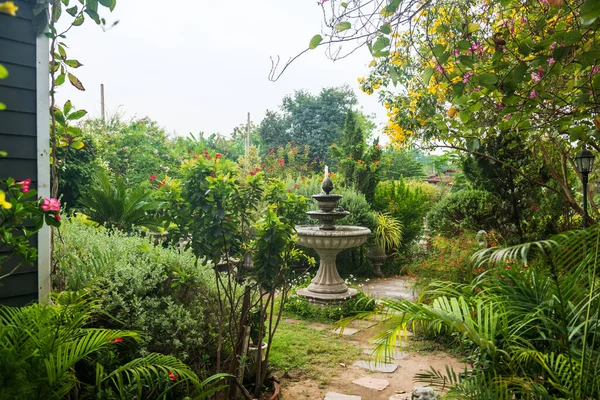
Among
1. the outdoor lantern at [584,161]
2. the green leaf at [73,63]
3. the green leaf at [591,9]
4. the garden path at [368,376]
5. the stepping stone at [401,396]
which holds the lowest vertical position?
the stepping stone at [401,396]

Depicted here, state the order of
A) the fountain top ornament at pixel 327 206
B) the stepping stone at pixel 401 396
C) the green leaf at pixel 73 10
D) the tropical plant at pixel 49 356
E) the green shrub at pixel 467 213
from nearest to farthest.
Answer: the tropical plant at pixel 49 356 → the green leaf at pixel 73 10 → the stepping stone at pixel 401 396 → the fountain top ornament at pixel 327 206 → the green shrub at pixel 467 213

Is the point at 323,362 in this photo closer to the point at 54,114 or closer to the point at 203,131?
the point at 54,114

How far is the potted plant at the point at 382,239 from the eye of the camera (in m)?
7.46

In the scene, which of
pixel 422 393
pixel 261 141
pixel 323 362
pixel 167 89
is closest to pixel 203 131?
pixel 167 89

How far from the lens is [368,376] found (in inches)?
132

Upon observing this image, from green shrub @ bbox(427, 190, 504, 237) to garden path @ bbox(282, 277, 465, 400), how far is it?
2783 mm

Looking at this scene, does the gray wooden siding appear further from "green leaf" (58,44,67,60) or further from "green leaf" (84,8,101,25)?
"green leaf" (84,8,101,25)

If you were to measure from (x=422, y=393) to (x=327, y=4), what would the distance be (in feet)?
6.68

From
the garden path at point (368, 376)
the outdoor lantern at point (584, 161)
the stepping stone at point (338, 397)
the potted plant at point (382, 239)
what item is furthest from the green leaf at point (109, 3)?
the potted plant at point (382, 239)

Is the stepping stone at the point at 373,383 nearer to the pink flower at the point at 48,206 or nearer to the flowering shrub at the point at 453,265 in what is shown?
the flowering shrub at the point at 453,265

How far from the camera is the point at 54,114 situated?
241 cm

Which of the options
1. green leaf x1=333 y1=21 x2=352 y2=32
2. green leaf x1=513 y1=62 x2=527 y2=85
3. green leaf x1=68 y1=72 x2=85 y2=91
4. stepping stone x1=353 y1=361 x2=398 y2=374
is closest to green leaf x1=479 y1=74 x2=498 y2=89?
green leaf x1=513 y1=62 x2=527 y2=85

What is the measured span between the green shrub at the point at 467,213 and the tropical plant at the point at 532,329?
14.3 ft

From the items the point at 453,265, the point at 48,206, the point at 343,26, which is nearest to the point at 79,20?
the point at 48,206
